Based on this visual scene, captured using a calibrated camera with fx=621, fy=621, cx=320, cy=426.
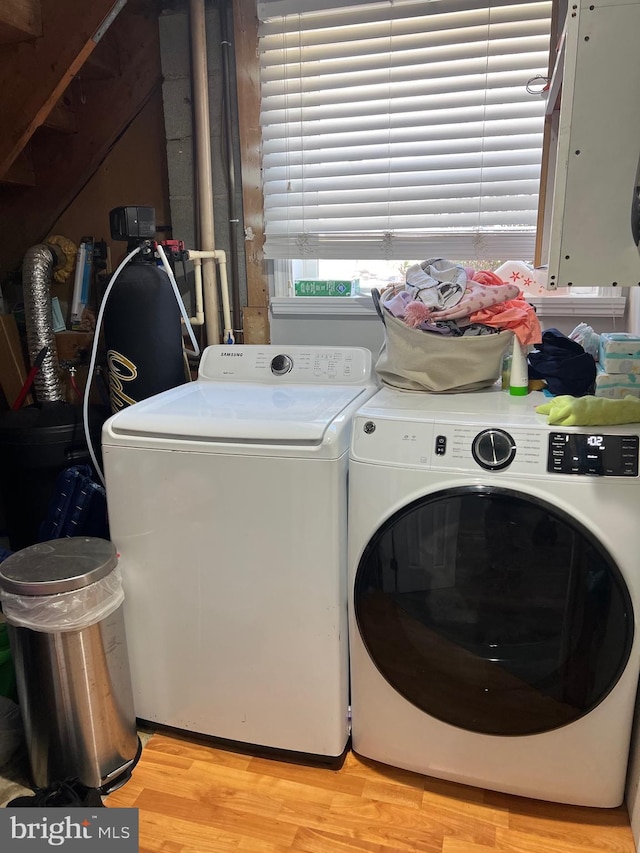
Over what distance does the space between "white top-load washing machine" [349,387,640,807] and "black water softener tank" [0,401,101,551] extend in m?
1.02

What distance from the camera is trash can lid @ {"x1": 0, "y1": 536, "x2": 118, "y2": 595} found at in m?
1.36

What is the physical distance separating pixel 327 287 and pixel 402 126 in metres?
0.54

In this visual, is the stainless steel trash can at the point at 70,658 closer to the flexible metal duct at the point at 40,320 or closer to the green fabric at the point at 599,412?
the flexible metal duct at the point at 40,320

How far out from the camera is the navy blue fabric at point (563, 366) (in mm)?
1441

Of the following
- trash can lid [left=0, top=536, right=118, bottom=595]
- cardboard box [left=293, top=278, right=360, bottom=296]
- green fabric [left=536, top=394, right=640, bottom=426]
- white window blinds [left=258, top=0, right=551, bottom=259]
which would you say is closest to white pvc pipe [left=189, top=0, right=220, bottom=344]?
white window blinds [left=258, top=0, right=551, bottom=259]

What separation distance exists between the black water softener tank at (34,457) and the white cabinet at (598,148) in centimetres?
147

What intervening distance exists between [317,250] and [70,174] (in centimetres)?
103

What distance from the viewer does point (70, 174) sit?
2344 millimetres

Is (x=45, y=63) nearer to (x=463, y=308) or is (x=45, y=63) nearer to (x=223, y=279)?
(x=223, y=279)

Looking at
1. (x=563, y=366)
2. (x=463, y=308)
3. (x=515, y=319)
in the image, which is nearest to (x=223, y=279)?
(x=463, y=308)

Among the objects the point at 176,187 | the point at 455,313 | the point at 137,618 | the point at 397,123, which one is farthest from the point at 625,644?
the point at 176,187

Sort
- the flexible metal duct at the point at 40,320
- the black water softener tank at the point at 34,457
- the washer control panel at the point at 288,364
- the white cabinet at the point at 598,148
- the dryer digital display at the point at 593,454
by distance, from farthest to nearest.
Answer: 1. the flexible metal duct at the point at 40,320
2. the black water softener tank at the point at 34,457
3. the washer control panel at the point at 288,364
4. the dryer digital display at the point at 593,454
5. the white cabinet at the point at 598,148

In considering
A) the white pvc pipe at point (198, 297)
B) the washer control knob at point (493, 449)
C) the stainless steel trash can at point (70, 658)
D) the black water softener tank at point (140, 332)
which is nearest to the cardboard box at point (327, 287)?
the white pvc pipe at point (198, 297)

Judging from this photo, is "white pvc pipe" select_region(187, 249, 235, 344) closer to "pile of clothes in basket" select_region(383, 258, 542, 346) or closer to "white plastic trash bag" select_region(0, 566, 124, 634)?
"pile of clothes in basket" select_region(383, 258, 542, 346)
